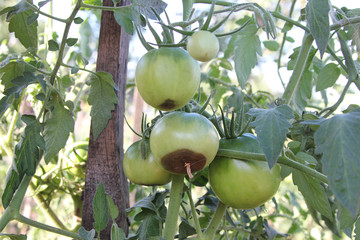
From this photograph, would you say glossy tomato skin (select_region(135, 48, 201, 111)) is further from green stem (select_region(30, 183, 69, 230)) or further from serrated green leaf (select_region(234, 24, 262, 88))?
green stem (select_region(30, 183, 69, 230))

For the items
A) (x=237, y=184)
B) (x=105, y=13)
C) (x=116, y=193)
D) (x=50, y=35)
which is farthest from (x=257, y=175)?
(x=50, y=35)

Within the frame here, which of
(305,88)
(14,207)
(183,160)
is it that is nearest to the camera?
(183,160)

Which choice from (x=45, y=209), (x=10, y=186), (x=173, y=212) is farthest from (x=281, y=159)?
(x=45, y=209)

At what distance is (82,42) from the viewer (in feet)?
3.48

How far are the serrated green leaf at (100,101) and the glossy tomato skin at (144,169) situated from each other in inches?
3.2

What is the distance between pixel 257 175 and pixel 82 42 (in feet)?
2.45

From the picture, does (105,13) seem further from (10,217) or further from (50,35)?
(10,217)

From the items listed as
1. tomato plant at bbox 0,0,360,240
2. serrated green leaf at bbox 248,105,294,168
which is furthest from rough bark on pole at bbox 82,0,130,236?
serrated green leaf at bbox 248,105,294,168

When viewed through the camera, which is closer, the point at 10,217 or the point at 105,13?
the point at 10,217

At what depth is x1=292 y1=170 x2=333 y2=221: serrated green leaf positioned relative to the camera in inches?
20.3

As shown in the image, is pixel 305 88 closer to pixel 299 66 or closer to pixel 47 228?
pixel 299 66

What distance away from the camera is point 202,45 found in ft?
1.35

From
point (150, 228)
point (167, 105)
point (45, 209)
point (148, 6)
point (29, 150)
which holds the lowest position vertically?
point (45, 209)

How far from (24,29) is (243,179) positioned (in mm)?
400
